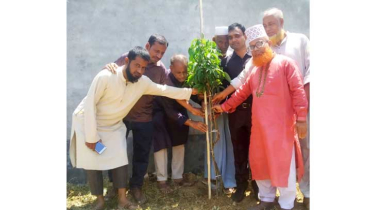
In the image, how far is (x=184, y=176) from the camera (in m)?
6.36

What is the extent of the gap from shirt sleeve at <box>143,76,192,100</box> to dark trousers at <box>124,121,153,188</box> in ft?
1.67

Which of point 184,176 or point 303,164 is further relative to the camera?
point 184,176

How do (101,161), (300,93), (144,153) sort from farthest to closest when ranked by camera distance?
(144,153) → (101,161) → (300,93)

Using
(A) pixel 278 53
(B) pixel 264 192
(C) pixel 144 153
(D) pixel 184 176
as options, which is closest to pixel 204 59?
(A) pixel 278 53

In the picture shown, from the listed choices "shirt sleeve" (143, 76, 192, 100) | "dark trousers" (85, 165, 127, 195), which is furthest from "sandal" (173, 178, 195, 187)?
"shirt sleeve" (143, 76, 192, 100)

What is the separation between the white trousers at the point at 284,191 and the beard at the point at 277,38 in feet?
4.70

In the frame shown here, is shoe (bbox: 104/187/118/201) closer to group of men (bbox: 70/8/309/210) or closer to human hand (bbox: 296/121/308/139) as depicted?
group of men (bbox: 70/8/309/210)

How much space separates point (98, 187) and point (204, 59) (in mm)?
2078

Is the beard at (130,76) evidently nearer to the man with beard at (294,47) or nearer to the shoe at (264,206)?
the man with beard at (294,47)

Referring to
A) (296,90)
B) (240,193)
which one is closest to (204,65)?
(296,90)

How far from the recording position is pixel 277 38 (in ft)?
16.3

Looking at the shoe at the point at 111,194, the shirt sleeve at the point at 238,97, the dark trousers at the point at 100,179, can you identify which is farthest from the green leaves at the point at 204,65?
the shoe at the point at 111,194

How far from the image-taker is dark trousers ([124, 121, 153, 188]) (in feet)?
16.9

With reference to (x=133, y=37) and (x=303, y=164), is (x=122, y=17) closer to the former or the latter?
(x=133, y=37)
